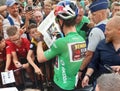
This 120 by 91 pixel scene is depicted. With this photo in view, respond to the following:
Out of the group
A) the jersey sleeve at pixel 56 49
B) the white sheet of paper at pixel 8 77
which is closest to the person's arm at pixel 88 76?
the jersey sleeve at pixel 56 49

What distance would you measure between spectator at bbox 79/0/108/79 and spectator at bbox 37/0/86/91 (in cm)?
27

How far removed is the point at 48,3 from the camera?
7.39m

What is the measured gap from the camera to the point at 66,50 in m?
3.35

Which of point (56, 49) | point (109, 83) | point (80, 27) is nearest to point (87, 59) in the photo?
point (56, 49)

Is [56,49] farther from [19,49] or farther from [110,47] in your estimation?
[19,49]

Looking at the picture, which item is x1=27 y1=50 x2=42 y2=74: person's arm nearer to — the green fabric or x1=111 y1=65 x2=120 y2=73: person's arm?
the green fabric

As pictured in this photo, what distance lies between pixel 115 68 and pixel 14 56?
7.02ft

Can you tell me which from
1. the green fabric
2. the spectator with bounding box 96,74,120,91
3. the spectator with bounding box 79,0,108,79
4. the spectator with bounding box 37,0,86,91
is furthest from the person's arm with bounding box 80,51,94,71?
the spectator with bounding box 96,74,120,91

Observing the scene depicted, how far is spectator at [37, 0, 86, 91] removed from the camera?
131 inches

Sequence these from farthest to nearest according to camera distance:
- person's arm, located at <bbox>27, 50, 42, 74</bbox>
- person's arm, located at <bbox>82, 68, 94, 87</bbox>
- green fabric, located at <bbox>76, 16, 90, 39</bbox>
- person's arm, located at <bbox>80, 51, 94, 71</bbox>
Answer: person's arm, located at <bbox>27, 50, 42, 74</bbox>
green fabric, located at <bbox>76, 16, 90, 39</bbox>
person's arm, located at <bbox>80, 51, 94, 71</bbox>
person's arm, located at <bbox>82, 68, 94, 87</bbox>

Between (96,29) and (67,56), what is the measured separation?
622 mm

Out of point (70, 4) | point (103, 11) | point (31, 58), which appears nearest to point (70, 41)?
point (70, 4)

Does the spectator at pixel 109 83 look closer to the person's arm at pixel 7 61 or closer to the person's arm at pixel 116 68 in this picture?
the person's arm at pixel 116 68

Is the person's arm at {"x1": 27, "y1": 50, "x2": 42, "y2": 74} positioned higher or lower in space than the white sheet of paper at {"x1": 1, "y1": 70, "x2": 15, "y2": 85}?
higher
